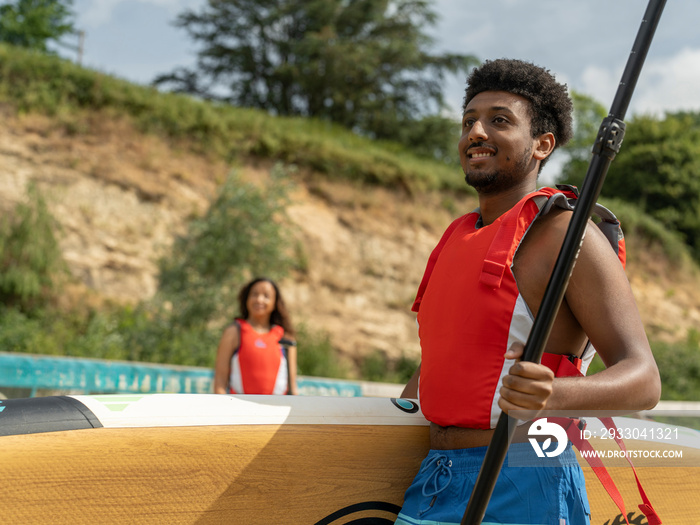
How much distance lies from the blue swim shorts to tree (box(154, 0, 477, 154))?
19.3 metres

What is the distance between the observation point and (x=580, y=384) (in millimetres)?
1411

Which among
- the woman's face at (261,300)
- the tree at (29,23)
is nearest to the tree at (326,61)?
the tree at (29,23)

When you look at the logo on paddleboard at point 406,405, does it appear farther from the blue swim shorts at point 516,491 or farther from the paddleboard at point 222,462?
the blue swim shorts at point 516,491

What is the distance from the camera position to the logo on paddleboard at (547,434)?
1.68 m

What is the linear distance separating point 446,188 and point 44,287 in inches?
430

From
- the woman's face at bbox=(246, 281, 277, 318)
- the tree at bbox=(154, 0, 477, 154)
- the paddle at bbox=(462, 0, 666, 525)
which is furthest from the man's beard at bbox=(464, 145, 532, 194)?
the tree at bbox=(154, 0, 477, 154)

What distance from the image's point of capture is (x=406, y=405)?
2.20 m

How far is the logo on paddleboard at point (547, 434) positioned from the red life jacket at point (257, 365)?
359 cm

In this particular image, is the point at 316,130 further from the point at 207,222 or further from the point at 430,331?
the point at 430,331

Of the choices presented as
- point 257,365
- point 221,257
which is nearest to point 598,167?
point 257,365

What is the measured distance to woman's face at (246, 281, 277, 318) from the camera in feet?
18.1

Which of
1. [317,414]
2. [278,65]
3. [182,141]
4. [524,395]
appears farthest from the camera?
[278,65]

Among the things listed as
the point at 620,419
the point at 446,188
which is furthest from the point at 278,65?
the point at 620,419

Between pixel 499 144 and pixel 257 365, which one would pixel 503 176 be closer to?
pixel 499 144
